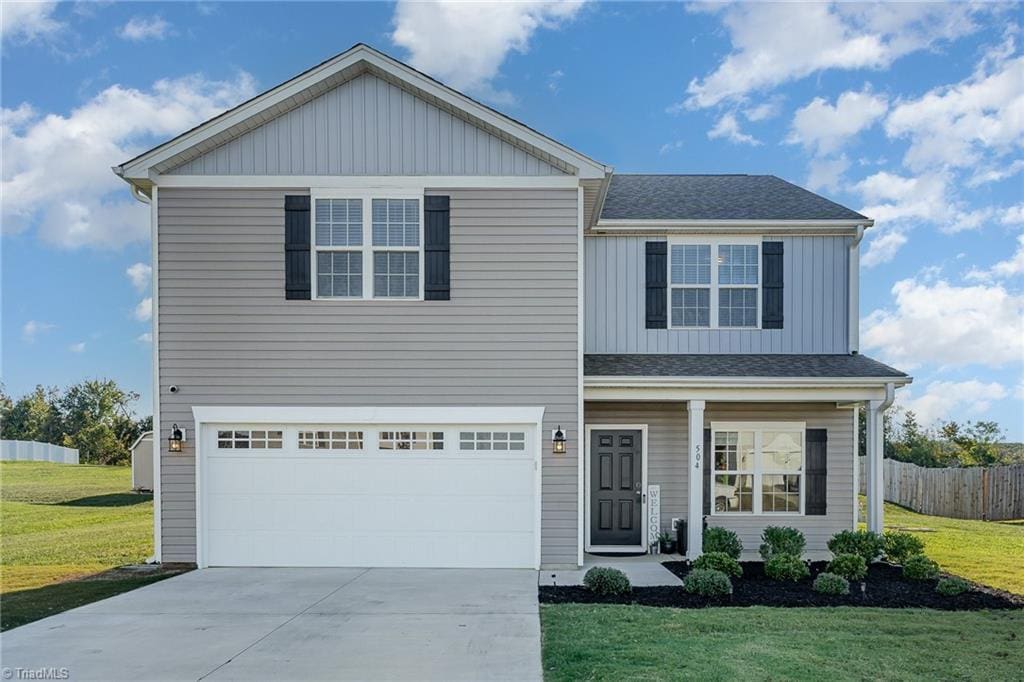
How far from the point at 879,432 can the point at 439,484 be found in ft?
22.1

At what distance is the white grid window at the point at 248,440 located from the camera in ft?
33.2

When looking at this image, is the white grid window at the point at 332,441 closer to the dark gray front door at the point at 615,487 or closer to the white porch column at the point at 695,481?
the dark gray front door at the point at 615,487

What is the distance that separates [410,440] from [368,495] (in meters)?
0.98

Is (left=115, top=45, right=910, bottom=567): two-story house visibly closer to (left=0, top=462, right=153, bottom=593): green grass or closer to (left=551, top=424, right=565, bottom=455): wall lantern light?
(left=551, top=424, right=565, bottom=455): wall lantern light

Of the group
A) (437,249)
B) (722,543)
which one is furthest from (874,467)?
(437,249)

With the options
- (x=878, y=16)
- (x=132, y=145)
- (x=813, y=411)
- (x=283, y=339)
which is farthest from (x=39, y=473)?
(x=878, y=16)

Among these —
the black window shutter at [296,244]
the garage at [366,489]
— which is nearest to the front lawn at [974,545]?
the garage at [366,489]

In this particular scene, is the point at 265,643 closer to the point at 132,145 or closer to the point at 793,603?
the point at 793,603

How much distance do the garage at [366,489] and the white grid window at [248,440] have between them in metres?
0.01

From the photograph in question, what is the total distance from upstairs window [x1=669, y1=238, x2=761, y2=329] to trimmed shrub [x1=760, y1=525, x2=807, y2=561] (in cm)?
335

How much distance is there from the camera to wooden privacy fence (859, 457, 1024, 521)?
1758 centimetres

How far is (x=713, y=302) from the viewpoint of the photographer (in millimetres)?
11750

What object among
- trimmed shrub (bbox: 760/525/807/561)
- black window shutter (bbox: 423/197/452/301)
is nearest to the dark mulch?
trimmed shrub (bbox: 760/525/807/561)

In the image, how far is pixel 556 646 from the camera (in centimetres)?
626
